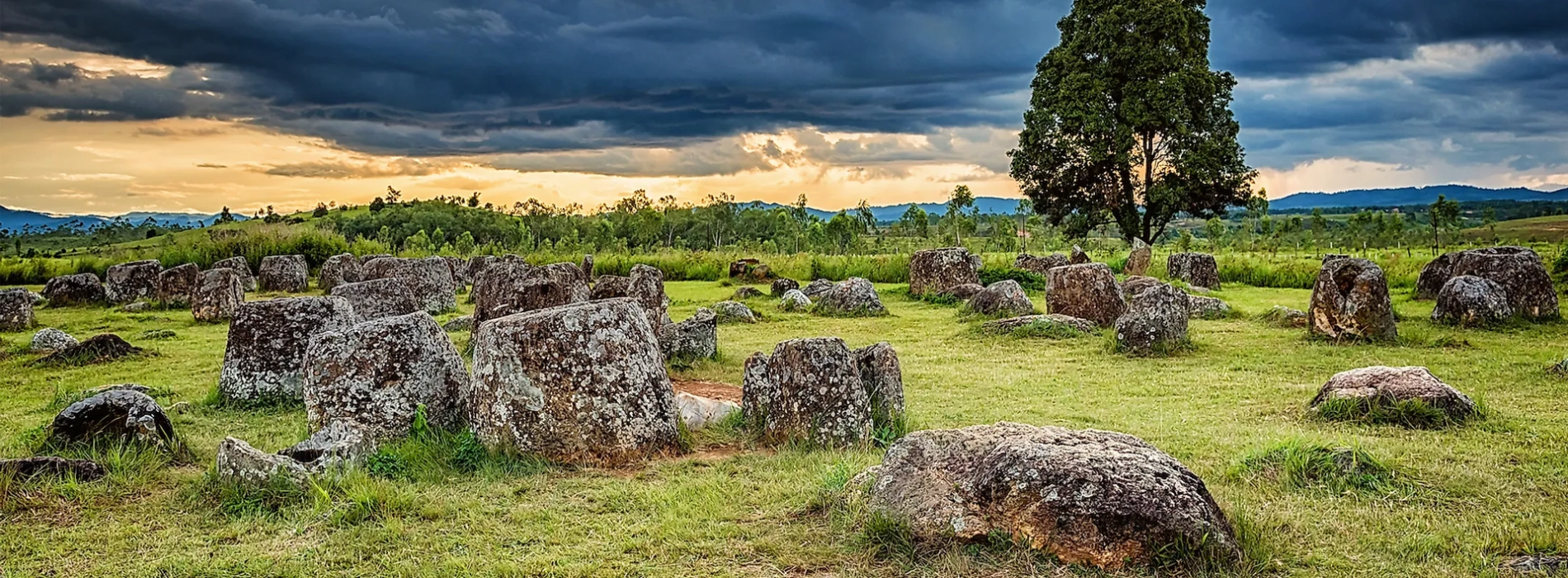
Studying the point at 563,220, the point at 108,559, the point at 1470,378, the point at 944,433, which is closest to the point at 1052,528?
the point at 944,433

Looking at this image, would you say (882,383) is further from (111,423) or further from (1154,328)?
(1154,328)

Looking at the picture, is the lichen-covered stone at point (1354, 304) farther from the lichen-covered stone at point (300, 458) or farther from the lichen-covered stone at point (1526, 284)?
the lichen-covered stone at point (300, 458)

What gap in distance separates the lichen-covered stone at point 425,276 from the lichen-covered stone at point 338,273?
15.9 feet

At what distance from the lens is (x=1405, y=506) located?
263 inches

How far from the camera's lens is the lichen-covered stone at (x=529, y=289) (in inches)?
601

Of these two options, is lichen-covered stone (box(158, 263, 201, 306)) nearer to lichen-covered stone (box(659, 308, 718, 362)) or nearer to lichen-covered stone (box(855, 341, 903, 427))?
lichen-covered stone (box(659, 308, 718, 362))

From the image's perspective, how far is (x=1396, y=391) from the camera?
31.1ft

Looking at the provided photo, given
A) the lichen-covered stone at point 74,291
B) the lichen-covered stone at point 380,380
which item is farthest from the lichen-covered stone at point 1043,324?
the lichen-covered stone at point 74,291

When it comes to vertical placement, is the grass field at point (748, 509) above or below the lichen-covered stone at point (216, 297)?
below

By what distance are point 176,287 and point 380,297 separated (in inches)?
473

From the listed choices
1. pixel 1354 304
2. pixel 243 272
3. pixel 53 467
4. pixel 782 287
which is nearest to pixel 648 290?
pixel 782 287

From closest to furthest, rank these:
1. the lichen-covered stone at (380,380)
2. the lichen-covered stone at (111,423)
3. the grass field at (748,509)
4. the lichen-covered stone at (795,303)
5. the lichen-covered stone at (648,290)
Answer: the grass field at (748,509), the lichen-covered stone at (111,423), the lichen-covered stone at (380,380), the lichen-covered stone at (648,290), the lichen-covered stone at (795,303)

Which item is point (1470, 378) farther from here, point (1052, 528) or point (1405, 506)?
point (1052, 528)

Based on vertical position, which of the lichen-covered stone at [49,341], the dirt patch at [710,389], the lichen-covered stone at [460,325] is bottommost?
the dirt patch at [710,389]
